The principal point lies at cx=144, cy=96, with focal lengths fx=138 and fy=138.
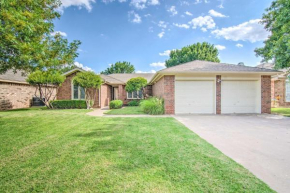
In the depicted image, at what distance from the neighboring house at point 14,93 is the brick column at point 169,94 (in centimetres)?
1304

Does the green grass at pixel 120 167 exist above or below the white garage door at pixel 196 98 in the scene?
below

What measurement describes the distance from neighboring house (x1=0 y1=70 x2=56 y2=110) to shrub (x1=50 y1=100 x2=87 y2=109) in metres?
3.71

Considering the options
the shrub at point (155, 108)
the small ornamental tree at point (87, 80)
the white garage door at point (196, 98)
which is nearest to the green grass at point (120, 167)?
the shrub at point (155, 108)

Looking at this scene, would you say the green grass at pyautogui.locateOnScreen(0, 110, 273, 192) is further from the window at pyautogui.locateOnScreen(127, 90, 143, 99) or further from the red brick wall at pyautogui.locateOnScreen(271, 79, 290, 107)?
the red brick wall at pyautogui.locateOnScreen(271, 79, 290, 107)

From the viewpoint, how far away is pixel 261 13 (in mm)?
12688

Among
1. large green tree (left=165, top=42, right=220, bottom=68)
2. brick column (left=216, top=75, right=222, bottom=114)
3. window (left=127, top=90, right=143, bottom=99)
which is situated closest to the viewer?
brick column (left=216, top=75, right=222, bottom=114)

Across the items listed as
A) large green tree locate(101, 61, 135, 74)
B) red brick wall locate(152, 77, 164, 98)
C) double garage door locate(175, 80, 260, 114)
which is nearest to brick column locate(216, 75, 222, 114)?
double garage door locate(175, 80, 260, 114)

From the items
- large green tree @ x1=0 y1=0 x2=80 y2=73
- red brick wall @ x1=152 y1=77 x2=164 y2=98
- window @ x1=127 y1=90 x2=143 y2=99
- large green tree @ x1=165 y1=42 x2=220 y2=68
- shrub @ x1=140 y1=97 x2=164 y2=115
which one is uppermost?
large green tree @ x1=165 y1=42 x2=220 y2=68

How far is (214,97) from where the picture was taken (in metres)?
10.3

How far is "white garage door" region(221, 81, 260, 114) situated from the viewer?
10.3 meters

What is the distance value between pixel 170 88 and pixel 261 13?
11.6 metres

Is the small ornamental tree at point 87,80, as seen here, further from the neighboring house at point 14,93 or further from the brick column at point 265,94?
the brick column at point 265,94

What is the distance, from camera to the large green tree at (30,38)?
5.11 meters

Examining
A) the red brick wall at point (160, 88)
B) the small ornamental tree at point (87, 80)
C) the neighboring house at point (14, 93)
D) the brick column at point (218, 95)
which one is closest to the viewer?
the brick column at point (218, 95)
